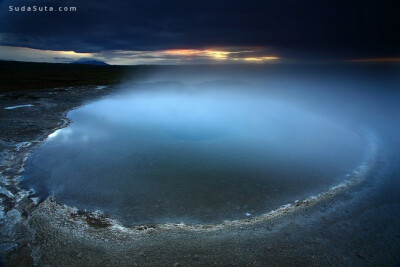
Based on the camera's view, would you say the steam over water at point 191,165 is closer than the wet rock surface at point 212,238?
No

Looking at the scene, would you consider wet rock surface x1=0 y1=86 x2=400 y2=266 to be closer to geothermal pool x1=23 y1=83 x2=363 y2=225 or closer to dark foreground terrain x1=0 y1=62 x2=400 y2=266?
dark foreground terrain x1=0 y1=62 x2=400 y2=266

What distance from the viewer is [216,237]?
237 inches

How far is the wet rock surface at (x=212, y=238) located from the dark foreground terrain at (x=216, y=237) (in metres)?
0.02

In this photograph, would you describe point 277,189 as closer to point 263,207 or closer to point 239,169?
point 263,207

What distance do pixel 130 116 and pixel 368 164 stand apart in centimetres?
1841

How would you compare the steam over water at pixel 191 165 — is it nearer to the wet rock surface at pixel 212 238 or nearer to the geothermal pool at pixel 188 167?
the geothermal pool at pixel 188 167

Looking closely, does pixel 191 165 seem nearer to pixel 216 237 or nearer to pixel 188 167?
pixel 188 167

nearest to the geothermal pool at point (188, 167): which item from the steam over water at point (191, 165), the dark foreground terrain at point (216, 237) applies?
the steam over water at point (191, 165)

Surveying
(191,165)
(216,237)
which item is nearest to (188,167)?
(191,165)

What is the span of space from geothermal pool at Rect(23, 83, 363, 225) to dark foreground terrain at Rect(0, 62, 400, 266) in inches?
22.7

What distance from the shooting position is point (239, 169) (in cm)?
1007

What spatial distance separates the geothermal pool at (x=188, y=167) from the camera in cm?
753

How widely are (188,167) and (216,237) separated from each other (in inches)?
175

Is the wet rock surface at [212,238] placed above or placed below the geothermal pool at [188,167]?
below
